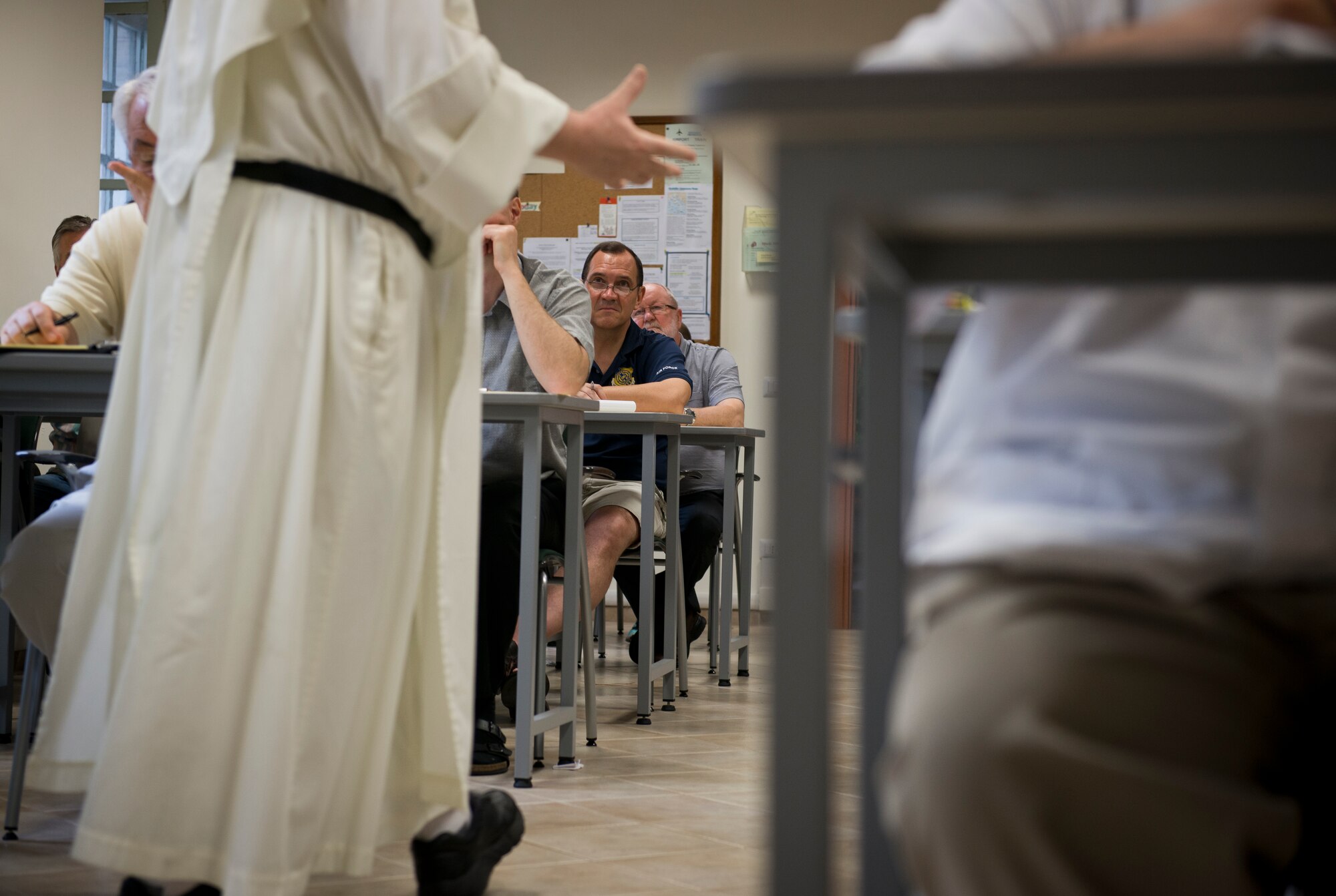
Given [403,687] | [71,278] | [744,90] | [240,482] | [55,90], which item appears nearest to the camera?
[744,90]

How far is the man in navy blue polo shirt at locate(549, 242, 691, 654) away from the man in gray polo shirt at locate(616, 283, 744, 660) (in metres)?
0.18

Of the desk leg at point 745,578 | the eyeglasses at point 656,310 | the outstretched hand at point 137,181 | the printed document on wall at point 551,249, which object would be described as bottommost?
the desk leg at point 745,578

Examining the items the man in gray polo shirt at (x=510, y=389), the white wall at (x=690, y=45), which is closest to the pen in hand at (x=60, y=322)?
the man in gray polo shirt at (x=510, y=389)

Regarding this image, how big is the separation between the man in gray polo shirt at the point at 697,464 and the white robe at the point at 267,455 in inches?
93.3

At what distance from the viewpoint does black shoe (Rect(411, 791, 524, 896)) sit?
164 cm

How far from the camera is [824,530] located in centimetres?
58

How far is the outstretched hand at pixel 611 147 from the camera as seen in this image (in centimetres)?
151

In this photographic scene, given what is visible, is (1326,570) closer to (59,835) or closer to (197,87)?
(197,87)

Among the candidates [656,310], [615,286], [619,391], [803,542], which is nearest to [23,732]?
[803,542]

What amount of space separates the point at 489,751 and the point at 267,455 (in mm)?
1521

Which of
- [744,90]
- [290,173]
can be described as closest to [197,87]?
[290,173]

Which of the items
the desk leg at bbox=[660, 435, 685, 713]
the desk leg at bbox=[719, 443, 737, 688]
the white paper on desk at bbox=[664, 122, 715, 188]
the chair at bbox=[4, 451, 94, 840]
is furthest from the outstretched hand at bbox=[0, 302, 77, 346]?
the white paper on desk at bbox=[664, 122, 715, 188]

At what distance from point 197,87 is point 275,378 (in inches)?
13.3

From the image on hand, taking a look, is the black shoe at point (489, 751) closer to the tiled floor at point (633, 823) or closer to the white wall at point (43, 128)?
the tiled floor at point (633, 823)
